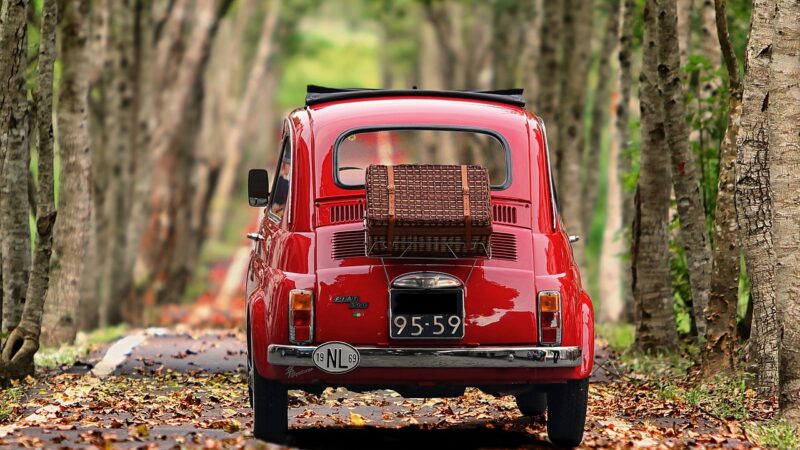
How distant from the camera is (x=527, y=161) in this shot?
10500mm

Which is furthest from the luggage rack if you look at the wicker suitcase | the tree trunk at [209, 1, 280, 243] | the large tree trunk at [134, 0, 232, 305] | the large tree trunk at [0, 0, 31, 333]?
the tree trunk at [209, 1, 280, 243]

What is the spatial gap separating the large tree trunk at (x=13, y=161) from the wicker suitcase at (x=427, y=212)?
16.7ft

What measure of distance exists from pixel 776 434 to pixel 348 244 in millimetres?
3072

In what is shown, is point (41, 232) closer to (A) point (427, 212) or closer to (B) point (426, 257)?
(B) point (426, 257)

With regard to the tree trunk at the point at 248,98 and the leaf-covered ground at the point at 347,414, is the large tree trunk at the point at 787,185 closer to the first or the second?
the leaf-covered ground at the point at 347,414

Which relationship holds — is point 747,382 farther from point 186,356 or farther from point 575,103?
point 575,103

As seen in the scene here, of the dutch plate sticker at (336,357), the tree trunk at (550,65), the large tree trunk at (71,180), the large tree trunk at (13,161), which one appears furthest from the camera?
the tree trunk at (550,65)

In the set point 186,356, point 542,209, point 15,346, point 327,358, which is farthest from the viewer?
point 186,356

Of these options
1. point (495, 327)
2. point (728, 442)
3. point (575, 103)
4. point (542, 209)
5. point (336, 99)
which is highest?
point (575, 103)

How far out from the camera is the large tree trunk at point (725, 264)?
43.3 feet

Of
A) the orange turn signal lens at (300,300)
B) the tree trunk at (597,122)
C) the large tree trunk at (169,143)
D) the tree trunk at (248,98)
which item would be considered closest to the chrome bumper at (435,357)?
the orange turn signal lens at (300,300)

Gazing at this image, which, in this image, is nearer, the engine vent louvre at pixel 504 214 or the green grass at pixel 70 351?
the engine vent louvre at pixel 504 214

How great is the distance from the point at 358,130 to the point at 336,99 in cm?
61

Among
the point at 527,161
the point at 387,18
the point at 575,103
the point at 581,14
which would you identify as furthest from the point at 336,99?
the point at 387,18
